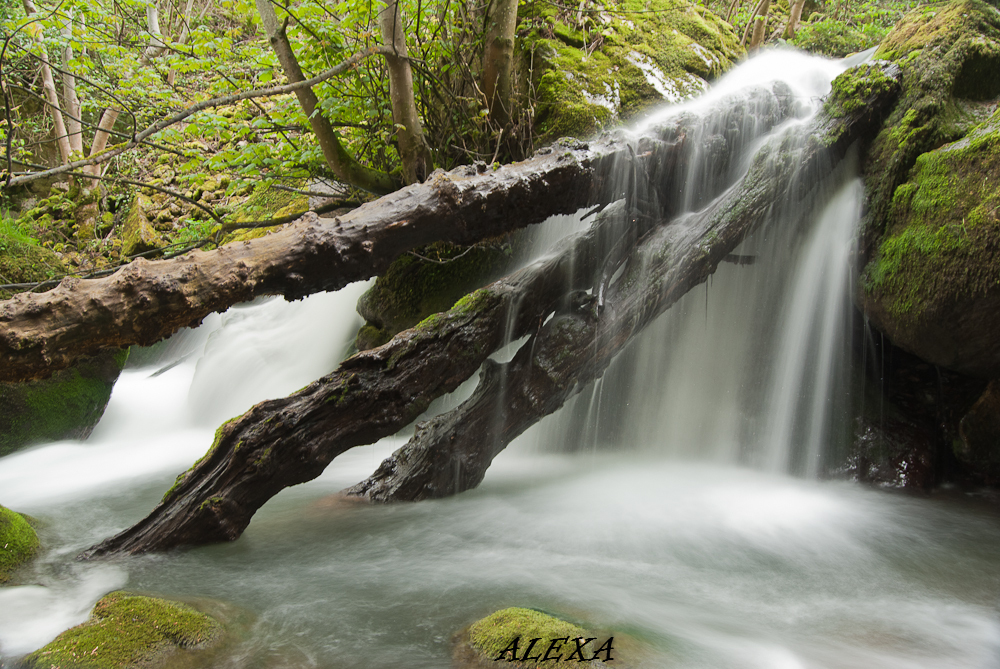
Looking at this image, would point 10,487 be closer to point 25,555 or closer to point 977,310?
point 25,555

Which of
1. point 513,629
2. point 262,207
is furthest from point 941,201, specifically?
point 262,207

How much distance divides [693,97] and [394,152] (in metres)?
3.40

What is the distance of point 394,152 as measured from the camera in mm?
6098

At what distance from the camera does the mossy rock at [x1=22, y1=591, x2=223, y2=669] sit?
2080mm

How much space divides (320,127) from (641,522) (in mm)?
4153

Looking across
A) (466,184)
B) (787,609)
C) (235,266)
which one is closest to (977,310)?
(787,609)

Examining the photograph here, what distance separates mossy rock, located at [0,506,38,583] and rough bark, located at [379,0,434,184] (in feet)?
12.3

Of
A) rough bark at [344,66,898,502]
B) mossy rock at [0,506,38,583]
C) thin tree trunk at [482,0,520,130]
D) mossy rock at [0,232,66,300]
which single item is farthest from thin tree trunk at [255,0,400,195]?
mossy rock at [0,232,66,300]

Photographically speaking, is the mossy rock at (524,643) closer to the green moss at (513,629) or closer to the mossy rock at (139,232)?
the green moss at (513,629)

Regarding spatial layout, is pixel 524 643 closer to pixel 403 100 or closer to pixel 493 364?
pixel 493 364

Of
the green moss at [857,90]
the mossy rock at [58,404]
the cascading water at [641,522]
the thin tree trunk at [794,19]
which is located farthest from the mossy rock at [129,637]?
the thin tree trunk at [794,19]

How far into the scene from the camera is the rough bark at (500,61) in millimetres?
5520

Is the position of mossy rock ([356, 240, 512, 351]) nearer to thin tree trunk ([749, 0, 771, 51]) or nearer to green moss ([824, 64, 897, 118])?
green moss ([824, 64, 897, 118])

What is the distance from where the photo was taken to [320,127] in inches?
205
